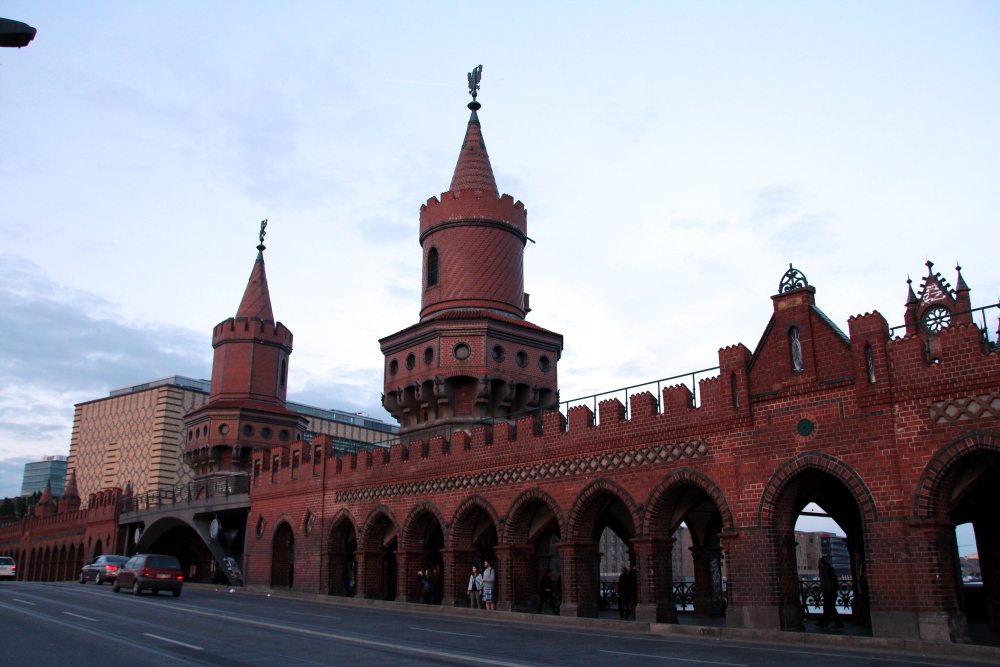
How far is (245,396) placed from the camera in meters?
46.9

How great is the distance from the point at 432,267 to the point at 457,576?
13495 mm

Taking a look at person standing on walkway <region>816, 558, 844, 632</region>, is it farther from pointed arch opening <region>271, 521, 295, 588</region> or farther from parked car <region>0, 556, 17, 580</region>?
parked car <region>0, 556, 17, 580</region>

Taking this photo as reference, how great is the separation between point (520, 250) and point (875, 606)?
867 inches

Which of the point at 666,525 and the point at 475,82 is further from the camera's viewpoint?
the point at 475,82

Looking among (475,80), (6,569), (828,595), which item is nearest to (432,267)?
(475,80)

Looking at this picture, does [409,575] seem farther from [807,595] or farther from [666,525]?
[807,595]

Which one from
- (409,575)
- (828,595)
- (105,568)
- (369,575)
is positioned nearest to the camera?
(828,595)

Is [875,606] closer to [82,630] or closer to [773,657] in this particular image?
[773,657]

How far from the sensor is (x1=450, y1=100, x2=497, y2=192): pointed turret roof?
35.9 m

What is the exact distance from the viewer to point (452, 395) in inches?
1271

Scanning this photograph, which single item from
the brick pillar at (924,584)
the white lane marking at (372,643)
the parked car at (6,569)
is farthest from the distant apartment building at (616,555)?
the brick pillar at (924,584)

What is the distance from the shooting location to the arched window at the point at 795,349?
1923 cm

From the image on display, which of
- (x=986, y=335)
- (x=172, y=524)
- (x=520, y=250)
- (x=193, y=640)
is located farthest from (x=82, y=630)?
(x=172, y=524)

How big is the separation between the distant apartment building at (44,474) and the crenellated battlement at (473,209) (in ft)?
503
